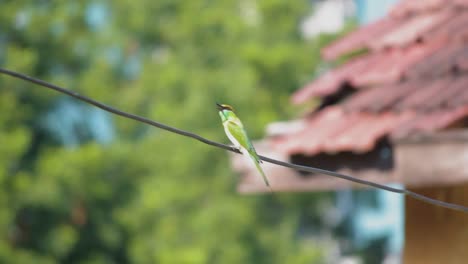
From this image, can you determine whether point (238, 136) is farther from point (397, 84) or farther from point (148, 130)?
point (148, 130)

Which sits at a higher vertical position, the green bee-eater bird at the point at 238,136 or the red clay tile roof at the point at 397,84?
the red clay tile roof at the point at 397,84

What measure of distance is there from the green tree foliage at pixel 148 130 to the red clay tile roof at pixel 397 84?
10910mm

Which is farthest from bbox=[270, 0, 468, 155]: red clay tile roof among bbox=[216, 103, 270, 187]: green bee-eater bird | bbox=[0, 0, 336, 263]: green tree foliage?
bbox=[0, 0, 336, 263]: green tree foliage

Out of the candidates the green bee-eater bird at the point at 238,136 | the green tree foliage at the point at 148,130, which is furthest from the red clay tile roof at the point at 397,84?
the green tree foliage at the point at 148,130

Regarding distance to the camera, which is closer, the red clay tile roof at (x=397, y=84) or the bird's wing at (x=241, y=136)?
the bird's wing at (x=241, y=136)

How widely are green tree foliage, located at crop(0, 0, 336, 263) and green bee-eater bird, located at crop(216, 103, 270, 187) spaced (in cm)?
1244

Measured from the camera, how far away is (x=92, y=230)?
23344 millimetres

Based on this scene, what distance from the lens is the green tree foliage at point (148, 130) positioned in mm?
18297

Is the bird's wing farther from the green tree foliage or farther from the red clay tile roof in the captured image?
the green tree foliage

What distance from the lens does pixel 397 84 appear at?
617 centimetres

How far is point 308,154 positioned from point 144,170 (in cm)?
1667

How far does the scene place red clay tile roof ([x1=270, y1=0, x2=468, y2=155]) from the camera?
5656 millimetres

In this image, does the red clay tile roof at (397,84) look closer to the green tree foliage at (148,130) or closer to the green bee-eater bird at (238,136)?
the green bee-eater bird at (238,136)

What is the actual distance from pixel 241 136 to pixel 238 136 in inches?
0.5
